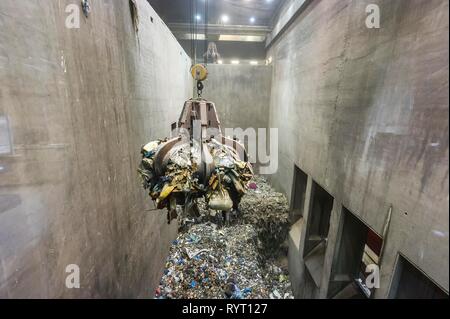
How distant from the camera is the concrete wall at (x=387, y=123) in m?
1.13

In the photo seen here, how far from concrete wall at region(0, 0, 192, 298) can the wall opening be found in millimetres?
2517

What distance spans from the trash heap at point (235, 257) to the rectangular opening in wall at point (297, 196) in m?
0.22

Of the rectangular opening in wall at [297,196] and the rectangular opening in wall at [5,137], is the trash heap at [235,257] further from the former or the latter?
the rectangular opening in wall at [5,137]

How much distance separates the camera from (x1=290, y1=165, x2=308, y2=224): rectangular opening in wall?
4.04m

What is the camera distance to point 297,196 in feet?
13.6

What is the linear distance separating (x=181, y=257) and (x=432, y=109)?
12.8ft

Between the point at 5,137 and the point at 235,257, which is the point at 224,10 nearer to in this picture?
the point at 235,257

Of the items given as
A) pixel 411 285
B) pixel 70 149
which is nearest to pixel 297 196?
pixel 411 285

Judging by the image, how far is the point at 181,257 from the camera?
149 inches

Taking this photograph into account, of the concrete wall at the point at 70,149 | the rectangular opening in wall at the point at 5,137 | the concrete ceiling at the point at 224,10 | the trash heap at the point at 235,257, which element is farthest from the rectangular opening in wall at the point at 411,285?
the concrete ceiling at the point at 224,10

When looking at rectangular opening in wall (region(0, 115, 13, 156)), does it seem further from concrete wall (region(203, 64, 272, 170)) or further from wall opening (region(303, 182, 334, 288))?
concrete wall (region(203, 64, 272, 170))

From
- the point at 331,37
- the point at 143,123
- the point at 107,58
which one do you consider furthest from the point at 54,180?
the point at 331,37
